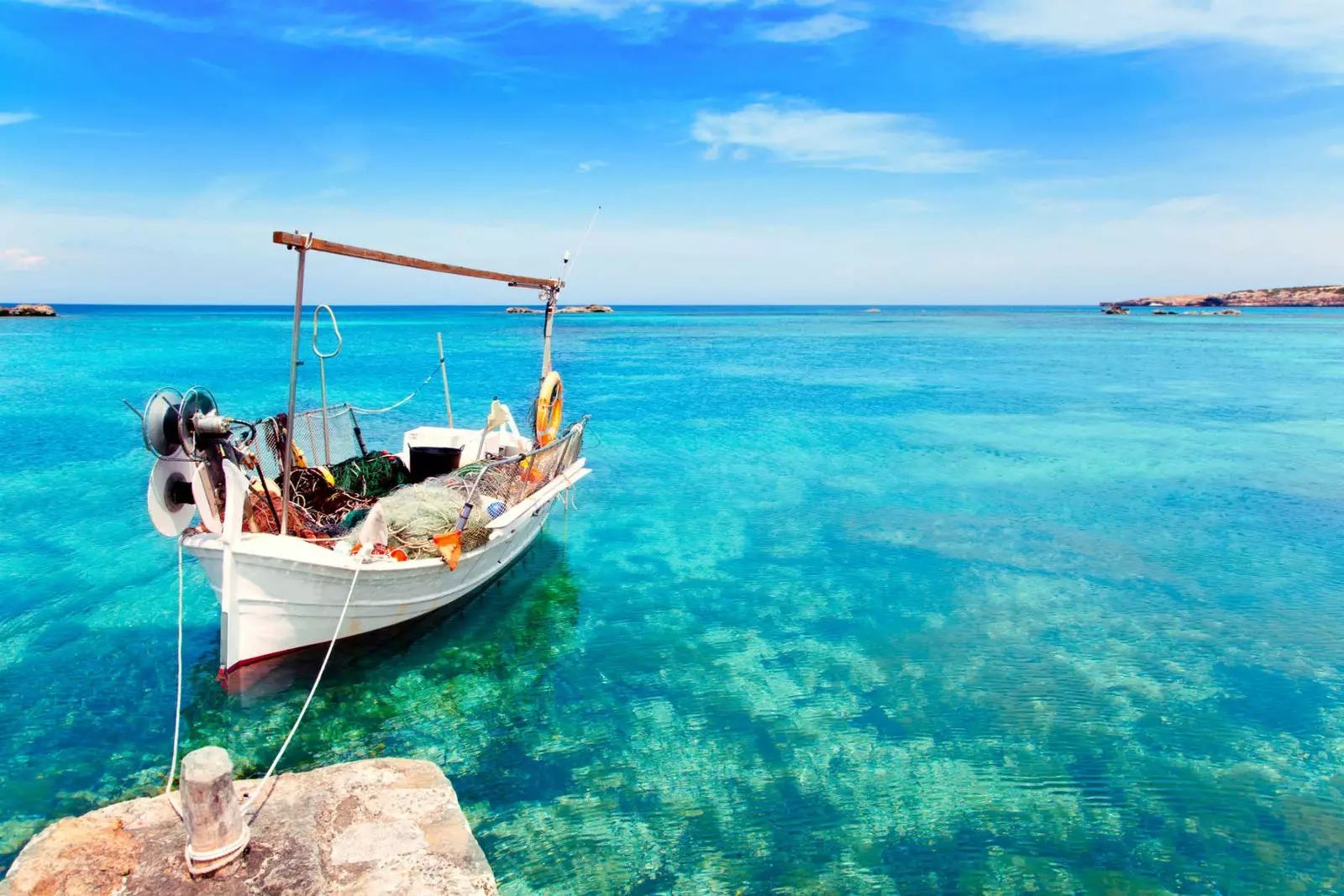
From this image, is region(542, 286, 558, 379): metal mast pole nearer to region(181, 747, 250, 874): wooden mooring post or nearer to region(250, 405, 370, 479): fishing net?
region(250, 405, 370, 479): fishing net

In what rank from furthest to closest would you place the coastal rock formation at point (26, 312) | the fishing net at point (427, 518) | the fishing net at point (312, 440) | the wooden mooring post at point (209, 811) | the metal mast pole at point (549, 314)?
the coastal rock formation at point (26, 312) < the metal mast pole at point (549, 314) < the fishing net at point (312, 440) < the fishing net at point (427, 518) < the wooden mooring post at point (209, 811)

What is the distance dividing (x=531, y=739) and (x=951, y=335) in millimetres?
83481

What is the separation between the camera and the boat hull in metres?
7.62

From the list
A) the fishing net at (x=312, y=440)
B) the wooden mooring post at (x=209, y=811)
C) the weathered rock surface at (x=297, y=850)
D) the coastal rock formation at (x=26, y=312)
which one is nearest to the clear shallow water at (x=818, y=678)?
the weathered rock surface at (x=297, y=850)

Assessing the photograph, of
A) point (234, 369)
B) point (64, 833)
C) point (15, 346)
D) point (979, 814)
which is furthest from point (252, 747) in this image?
point (15, 346)

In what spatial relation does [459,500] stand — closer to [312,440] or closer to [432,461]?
[432,461]

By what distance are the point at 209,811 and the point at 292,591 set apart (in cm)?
362

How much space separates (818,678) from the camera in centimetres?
901

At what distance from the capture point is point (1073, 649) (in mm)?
9672

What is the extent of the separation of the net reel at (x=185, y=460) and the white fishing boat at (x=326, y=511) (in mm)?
12

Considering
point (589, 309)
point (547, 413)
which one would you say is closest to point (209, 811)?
point (547, 413)

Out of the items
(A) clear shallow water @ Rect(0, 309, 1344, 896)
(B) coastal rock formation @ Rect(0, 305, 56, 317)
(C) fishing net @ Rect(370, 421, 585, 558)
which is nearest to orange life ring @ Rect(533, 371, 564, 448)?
(C) fishing net @ Rect(370, 421, 585, 558)

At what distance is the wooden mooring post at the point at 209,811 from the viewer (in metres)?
4.55

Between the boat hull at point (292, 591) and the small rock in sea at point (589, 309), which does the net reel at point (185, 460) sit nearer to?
the boat hull at point (292, 591)
